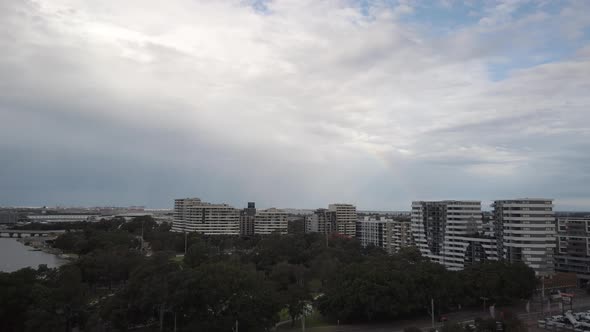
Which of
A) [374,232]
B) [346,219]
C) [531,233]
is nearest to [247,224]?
[346,219]

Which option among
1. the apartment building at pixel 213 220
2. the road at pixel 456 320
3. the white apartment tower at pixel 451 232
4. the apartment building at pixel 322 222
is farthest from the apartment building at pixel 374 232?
the road at pixel 456 320

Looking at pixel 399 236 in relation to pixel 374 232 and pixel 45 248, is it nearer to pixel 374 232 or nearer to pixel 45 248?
pixel 374 232

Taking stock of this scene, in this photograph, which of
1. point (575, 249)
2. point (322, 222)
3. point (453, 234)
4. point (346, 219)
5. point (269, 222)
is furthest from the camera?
point (322, 222)

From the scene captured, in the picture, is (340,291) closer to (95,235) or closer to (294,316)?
(294,316)

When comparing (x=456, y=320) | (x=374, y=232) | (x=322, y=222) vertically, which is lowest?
(x=456, y=320)

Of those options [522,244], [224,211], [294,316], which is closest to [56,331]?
[294,316]

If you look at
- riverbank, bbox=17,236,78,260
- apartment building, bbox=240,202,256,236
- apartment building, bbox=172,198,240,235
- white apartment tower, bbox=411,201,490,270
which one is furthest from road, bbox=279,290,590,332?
apartment building, bbox=240,202,256,236

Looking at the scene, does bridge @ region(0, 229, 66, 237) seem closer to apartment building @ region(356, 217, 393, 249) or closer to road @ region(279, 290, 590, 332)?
apartment building @ region(356, 217, 393, 249)
